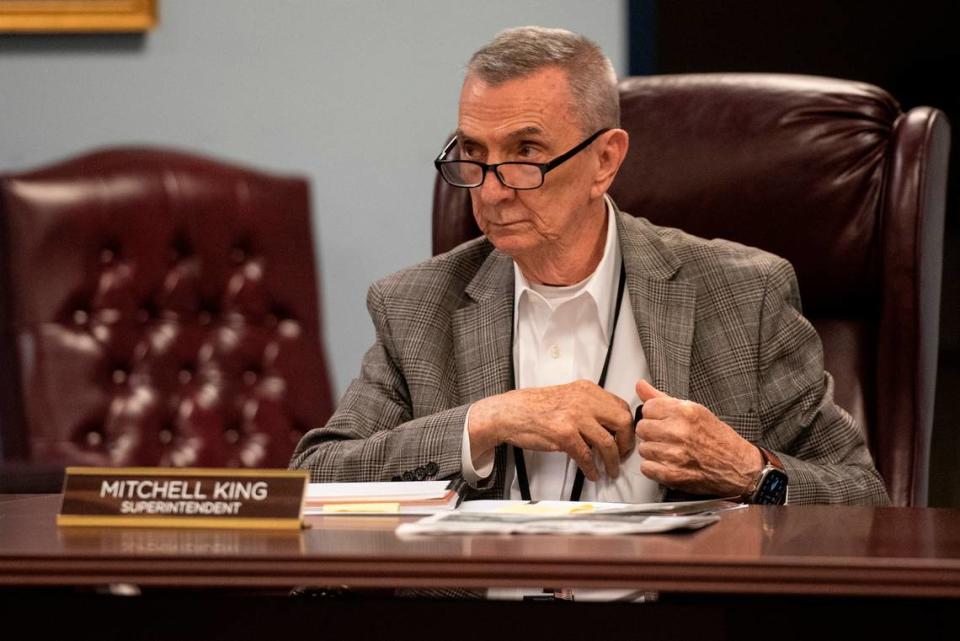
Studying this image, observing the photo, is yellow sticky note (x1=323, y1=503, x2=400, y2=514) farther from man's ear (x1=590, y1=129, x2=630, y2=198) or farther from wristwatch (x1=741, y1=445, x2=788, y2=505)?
man's ear (x1=590, y1=129, x2=630, y2=198)

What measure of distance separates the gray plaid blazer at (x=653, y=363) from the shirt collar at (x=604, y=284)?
0.02 metres

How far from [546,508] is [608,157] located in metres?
0.74

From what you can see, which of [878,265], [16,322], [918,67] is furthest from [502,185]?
[918,67]

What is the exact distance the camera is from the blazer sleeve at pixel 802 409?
1704 millimetres

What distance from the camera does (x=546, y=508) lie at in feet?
4.22

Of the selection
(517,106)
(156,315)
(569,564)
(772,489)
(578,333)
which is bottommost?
(156,315)

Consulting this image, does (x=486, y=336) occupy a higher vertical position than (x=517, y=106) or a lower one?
lower

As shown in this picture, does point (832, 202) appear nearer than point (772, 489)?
No


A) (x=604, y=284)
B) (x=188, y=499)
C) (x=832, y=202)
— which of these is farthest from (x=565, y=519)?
(x=832, y=202)

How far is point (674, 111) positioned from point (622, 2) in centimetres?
83

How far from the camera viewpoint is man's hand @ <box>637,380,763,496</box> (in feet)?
5.04

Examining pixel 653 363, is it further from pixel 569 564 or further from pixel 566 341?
pixel 569 564

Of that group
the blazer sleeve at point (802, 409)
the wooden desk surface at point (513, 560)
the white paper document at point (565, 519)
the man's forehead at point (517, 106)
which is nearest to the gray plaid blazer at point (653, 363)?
the blazer sleeve at point (802, 409)

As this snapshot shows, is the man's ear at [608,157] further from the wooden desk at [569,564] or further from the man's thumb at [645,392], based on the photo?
the wooden desk at [569,564]
